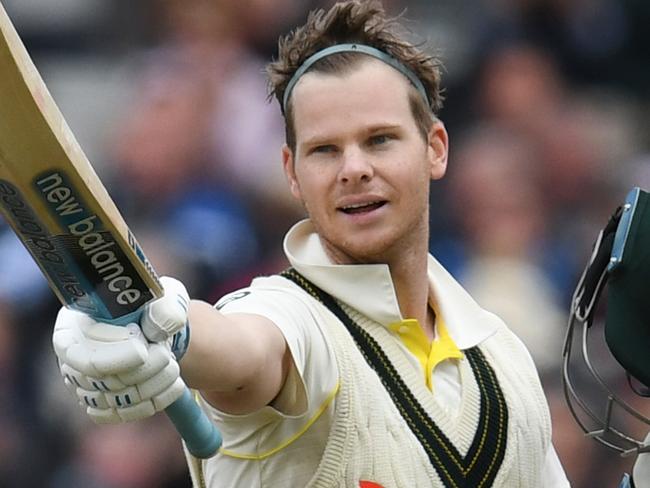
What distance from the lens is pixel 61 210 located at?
180cm

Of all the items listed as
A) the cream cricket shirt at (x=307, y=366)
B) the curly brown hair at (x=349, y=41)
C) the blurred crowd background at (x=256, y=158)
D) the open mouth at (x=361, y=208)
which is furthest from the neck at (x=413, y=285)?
the blurred crowd background at (x=256, y=158)

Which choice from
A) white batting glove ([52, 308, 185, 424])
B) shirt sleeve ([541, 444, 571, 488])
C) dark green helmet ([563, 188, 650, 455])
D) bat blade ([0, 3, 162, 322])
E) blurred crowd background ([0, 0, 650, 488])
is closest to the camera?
bat blade ([0, 3, 162, 322])

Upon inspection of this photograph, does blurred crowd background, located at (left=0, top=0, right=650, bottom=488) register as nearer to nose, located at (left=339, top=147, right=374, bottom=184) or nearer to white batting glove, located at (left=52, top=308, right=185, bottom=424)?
nose, located at (left=339, top=147, right=374, bottom=184)

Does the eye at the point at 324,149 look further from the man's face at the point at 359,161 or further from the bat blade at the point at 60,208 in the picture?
the bat blade at the point at 60,208

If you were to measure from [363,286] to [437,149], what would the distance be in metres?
0.44

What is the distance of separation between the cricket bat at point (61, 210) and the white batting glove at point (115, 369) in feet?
0.11

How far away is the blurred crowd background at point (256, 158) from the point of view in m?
4.50

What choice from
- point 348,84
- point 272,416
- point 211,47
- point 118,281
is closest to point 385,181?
point 348,84

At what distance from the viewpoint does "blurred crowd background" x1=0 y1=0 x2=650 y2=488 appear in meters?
4.50

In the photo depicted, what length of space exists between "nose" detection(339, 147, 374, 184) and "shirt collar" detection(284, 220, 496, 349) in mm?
177

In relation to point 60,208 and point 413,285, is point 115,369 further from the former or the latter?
point 413,285

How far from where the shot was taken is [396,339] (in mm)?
2795

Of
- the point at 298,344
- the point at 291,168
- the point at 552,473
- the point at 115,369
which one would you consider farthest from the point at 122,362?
the point at 552,473

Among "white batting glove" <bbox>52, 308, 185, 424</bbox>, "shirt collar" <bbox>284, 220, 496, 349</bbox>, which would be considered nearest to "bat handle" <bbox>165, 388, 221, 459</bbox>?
"white batting glove" <bbox>52, 308, 185, 424</bbox>
